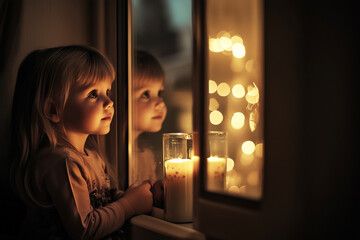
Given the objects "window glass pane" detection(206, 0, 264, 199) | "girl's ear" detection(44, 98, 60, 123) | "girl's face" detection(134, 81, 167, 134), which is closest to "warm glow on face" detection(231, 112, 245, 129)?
"window glass pane" detection(206, 0, 264, 199)

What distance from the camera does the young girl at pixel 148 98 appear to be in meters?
0.69

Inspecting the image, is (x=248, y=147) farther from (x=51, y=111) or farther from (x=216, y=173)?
(x=51, y=111)

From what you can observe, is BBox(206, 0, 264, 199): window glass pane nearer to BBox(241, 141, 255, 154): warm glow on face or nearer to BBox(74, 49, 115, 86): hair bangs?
BBox(241, 141, 255, 154): warm glow on face

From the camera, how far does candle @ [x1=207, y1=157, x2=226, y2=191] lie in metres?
0.51

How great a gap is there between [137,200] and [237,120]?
0.27m

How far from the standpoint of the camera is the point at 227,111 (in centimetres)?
52

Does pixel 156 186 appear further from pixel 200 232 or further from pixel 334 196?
pixel 334 196

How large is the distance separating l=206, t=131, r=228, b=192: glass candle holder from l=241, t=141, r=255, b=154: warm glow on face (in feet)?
0.12

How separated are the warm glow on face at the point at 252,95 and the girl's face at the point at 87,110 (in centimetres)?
29

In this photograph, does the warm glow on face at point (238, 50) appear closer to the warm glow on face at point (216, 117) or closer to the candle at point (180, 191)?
the warm glow on face at point (216, 117)

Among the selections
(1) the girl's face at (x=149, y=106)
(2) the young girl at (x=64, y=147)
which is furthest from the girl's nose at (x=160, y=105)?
(2) the young girl at (x=64, y=147)

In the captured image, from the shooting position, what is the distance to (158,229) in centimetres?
56

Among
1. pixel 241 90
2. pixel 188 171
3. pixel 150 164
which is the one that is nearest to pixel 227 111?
pixel 241 90

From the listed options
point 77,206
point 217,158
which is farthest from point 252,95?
point 77,206
